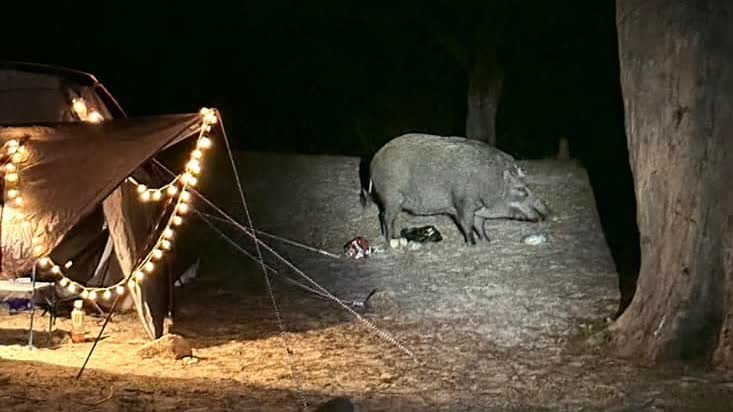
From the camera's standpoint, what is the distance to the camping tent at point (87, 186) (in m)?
7.64

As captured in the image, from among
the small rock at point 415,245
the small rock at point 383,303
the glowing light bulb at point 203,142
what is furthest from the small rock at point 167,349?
the small rock at point 415,245

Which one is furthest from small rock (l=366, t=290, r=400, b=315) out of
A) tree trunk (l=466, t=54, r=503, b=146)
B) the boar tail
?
tree trunk (l=466, t=54, r=503, b=146)

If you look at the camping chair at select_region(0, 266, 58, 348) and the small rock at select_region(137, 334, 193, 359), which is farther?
the camping chair at select_region(0, 266, 58, 348)

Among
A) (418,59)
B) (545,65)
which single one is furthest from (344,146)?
(545,65)

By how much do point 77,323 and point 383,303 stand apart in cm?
288

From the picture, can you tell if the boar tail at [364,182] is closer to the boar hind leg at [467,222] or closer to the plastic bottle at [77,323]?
the boar hind leg at [467,222]

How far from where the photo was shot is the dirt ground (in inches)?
269

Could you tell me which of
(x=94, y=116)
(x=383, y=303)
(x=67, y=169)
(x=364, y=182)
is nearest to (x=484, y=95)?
(x=364, y=182)

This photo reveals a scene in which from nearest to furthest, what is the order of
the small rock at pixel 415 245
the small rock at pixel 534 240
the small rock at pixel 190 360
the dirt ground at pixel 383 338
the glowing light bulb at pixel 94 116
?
the dirt ground at pixel 383 338, the small rock at pixel 190 360, the glowing light bulb at pixel 94 116, the small rock at pixel 534 240, the small rock at pixel 415 245

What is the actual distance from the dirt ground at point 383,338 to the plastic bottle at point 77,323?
80 millimetres

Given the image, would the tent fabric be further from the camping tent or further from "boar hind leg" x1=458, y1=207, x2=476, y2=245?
"boar hind leg" x1=458, y1=207, x2=476, y2=245

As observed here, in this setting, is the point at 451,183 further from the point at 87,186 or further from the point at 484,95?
the point at 484,95

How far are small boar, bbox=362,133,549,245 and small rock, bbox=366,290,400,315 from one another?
2330 millimetres

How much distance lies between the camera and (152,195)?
8562mm
